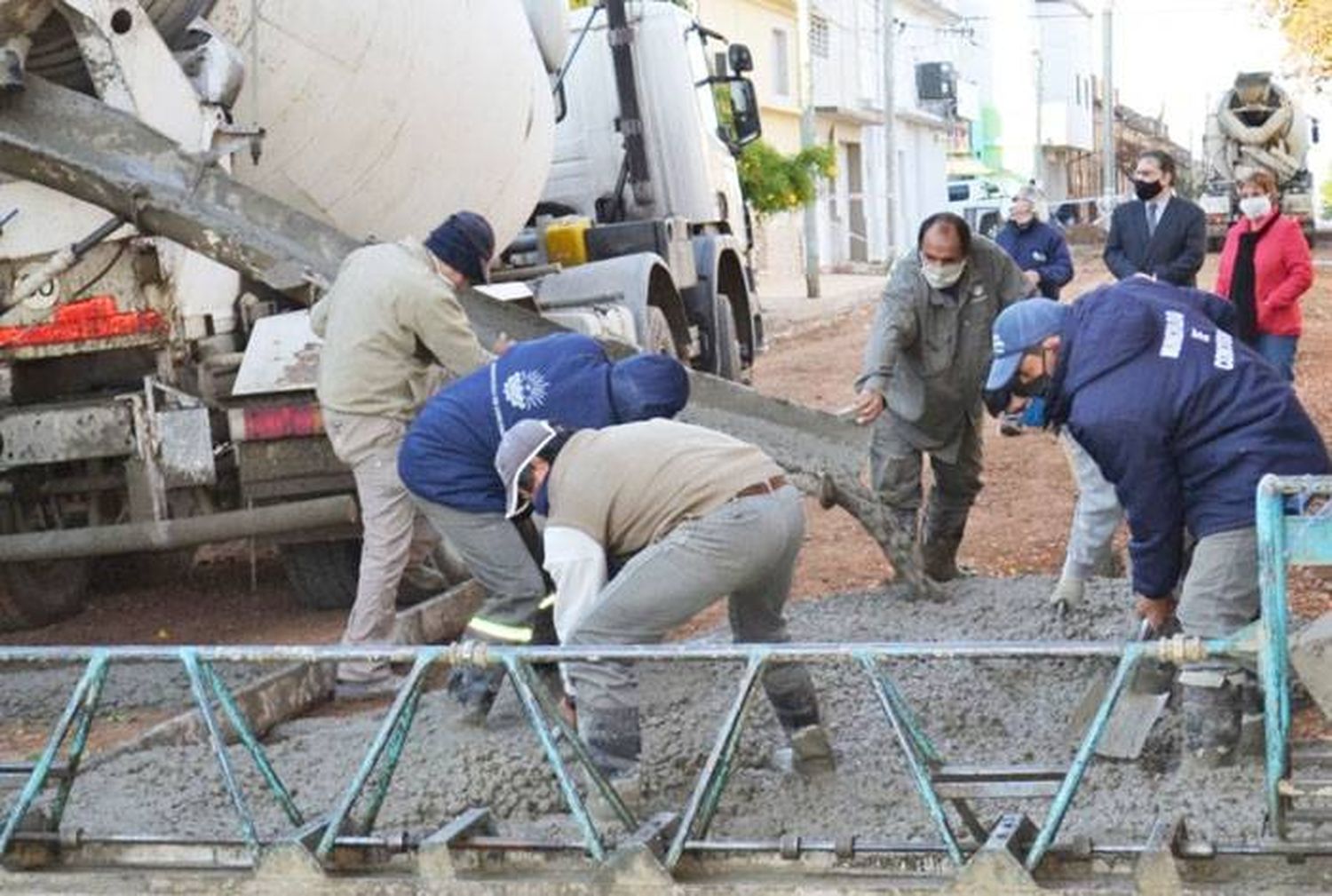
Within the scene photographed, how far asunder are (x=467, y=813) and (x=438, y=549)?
4.07 metres

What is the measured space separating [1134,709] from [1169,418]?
41.3 inches

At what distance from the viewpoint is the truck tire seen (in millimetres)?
9414

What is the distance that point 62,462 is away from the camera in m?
8.70

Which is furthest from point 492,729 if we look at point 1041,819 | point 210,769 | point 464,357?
point 1041,819

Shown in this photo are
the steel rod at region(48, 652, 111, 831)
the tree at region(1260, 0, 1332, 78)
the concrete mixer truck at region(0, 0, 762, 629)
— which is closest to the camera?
the steel rod at region(48, 652, 111, 831)

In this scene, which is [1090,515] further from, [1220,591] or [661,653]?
[661,653]

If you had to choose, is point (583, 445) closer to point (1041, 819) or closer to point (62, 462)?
point (1041, 819)

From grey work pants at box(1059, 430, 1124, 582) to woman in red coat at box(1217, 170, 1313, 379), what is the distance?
151 inches

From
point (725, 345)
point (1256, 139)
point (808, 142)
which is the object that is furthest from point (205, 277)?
point (1256, 139)

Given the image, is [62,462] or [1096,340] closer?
[1096,340]

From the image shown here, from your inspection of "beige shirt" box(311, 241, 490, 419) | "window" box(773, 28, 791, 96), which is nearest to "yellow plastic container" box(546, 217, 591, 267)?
A: "beige shirt" box(311, 241, 490, 419)

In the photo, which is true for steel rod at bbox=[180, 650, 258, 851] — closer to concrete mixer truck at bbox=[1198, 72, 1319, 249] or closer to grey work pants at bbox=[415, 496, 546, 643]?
grey work pants at bbox=[415, 496, 546, 643]

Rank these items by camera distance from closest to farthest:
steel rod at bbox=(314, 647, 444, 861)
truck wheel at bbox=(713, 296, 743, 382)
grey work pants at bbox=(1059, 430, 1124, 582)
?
steel rod at bbox=(314, 647, 444, 861)
grey work pants at bbox=(1059, 430, 1124, 582)
truck wheel at bbox=(713, 296, 743, 382)

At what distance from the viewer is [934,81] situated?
57.4 meters
